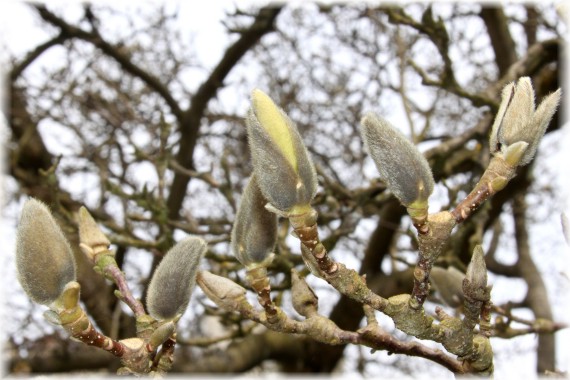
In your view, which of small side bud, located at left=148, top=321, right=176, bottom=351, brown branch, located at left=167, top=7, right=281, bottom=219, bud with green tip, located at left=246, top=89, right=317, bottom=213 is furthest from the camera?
brown branch, located at left=167, top=7, right=281, bottom=219

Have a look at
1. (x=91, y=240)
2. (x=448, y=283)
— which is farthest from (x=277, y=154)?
(x=448, y=283)

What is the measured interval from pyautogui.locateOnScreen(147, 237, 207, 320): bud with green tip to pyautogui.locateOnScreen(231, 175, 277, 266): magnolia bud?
7 cm

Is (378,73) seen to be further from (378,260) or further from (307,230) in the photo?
(307,230)

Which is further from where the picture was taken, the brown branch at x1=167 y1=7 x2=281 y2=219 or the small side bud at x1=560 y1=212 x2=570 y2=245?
the brown branch at x1=167 y1=7 x2=281 y2=219

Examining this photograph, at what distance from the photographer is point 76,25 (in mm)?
4055

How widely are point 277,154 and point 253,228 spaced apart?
0.23 m

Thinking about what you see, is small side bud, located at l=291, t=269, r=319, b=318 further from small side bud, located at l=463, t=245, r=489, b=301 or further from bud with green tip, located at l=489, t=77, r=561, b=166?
bud with green tip, located at l=489, t=77, r=561, b=166

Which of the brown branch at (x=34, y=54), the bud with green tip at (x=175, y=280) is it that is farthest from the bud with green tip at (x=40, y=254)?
the brown branch at (x=34, y=54)

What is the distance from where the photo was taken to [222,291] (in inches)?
47.7

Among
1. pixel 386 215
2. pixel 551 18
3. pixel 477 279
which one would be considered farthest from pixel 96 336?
pixel 551 18

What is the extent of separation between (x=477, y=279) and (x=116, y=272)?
2.07ft

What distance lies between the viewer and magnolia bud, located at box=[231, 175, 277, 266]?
3.62 feet

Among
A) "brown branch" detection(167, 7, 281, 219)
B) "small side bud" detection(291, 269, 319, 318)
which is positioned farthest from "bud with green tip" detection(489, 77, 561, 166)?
"brown branch" detection(167, 7, 281, 219)

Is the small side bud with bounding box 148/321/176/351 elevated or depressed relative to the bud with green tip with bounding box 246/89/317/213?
depressed
